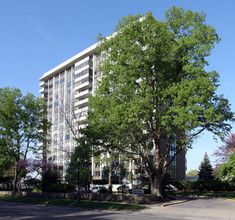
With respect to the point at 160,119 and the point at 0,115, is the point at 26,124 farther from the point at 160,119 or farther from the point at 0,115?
the point at 160,119

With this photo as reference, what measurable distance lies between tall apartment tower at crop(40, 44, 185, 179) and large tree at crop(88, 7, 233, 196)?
146 ft

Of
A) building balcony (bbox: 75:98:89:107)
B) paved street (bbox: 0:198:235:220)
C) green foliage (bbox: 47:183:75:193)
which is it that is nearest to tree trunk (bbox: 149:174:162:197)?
paved street (bbox: 0:198:235:220)

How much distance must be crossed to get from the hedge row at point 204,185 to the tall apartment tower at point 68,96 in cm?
2143

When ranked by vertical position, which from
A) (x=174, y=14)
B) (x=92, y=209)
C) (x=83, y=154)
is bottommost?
(x=92, y=209)

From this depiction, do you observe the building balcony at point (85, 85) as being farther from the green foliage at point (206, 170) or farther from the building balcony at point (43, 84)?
the green foliage at point (206, 170)

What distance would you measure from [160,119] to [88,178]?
56.2 ft

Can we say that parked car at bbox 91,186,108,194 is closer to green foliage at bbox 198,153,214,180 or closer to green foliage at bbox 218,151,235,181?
green foliage at bbox 218,151,235,181

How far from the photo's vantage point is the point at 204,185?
46531mm

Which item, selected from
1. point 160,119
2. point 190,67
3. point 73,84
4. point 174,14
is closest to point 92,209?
point 160,119

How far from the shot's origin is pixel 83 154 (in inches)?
1462

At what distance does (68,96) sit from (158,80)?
6810 cm

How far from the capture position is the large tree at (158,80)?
81.1 ft

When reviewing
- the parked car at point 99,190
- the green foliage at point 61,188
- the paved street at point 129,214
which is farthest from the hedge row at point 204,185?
the paved street at point 129,214

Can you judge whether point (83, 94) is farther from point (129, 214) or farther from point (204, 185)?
point (129, 214)
